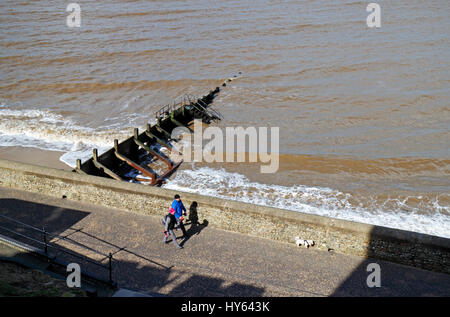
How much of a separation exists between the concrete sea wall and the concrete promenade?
23cm

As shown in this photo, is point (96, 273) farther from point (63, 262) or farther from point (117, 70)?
point (117, 70)

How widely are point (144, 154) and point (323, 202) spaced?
874cm

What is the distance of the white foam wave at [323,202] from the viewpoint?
45.9ft

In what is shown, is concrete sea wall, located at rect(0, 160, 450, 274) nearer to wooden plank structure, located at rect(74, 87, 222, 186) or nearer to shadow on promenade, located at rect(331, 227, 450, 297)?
shadow on promenade, located at rect(331, 227, 450, 297)

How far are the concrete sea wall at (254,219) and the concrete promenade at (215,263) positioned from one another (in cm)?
23

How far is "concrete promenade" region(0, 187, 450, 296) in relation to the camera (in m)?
8.89

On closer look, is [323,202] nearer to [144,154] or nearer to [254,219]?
[254,219]

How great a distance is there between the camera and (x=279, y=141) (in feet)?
67.3

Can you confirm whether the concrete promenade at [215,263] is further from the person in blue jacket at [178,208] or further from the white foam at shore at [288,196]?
the white foam at shore at [288,196]

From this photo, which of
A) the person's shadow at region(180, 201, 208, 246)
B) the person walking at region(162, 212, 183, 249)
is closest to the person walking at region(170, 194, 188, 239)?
the person walking at region(162, 212, 183, 249)

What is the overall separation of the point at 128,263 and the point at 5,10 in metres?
64.6

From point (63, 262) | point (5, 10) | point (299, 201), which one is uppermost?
point (5, 10)
